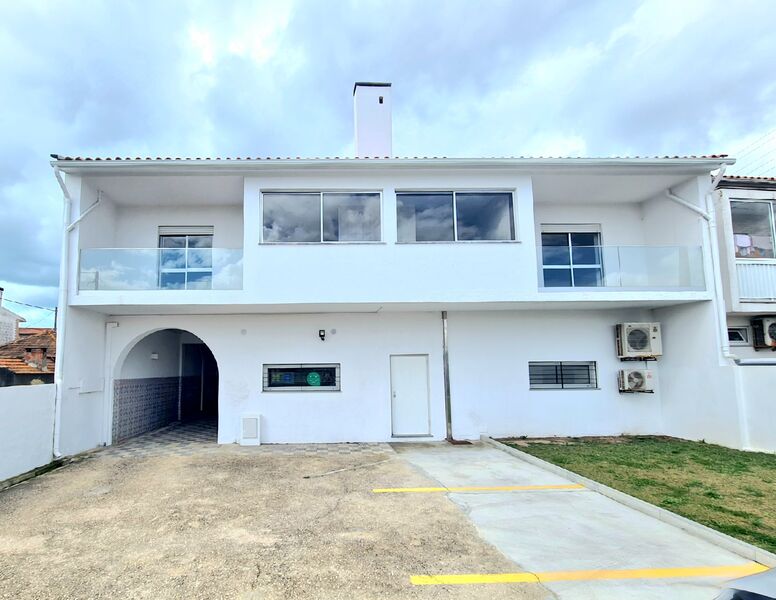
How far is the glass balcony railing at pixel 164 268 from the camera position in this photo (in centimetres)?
954

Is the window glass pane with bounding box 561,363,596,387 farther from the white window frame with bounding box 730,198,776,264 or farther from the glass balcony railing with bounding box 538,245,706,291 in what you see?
the white window frame with bounding box 730,198,776,264

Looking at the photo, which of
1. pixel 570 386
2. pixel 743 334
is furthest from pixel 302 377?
pixel 743 334

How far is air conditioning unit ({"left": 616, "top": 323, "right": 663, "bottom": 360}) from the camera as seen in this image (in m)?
10.9

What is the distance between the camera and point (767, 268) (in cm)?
1080

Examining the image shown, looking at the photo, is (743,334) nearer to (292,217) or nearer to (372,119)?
(372,119)

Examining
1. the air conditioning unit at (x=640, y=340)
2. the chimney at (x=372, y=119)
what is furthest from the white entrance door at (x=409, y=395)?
the chimney at (x=372, y=119)

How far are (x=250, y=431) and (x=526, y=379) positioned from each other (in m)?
6.84

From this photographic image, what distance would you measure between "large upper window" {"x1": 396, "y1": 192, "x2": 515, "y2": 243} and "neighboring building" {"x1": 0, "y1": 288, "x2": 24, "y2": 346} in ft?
81.2

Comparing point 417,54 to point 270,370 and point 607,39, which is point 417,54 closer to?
point 607,39

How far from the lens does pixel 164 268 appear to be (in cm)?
965

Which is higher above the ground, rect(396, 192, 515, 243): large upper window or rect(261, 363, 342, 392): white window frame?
rect(396, 192, 515, 243): large upper window

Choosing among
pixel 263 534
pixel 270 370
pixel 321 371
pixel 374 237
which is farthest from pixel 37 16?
pixel 263 534

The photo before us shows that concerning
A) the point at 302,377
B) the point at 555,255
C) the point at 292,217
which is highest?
the point at 292,217

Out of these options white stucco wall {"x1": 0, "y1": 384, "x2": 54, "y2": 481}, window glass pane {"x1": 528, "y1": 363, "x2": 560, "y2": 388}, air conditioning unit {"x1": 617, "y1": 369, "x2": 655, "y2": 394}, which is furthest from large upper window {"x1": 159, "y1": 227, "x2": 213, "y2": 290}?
air conditioning unit {"x1": 617, "y1": 369, "x2": 655, "y2": 394}
